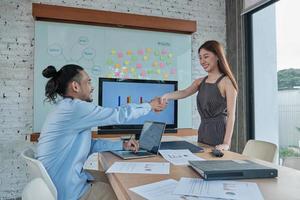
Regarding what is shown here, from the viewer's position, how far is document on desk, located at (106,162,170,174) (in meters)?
1.04

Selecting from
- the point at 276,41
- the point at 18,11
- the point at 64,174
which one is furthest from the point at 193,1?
the point at 64,174

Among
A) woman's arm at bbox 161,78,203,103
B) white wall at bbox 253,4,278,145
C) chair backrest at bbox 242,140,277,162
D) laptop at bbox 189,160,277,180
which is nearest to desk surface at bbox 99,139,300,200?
laptop at bbox 189,160,277,180

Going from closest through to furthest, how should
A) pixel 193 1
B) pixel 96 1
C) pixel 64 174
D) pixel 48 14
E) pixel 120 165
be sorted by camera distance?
pixel 120 165, pixel 64 174, pixel 48 14, pixel 96 1, pixel 193 1

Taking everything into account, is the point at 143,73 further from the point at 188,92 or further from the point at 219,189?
the point at 219,189

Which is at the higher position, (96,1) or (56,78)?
(96,1)

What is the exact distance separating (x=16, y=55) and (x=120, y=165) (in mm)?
2359

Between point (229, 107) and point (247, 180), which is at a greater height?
point (229, 107)

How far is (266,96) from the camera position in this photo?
11.1 ft

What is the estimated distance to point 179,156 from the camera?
1.32 m

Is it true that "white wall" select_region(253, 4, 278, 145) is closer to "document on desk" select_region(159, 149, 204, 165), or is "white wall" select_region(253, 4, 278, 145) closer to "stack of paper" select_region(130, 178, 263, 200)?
"document on desk" select_region(159, 149, 204, 165)

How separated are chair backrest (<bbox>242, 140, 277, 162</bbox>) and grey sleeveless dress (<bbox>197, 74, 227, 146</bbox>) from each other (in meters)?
0.20

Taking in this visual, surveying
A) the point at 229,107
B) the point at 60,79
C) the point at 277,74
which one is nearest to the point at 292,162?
the point at 229,107

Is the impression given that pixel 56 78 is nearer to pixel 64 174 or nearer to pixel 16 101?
pixel 64 174

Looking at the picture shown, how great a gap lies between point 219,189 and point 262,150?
1013 millimetres
